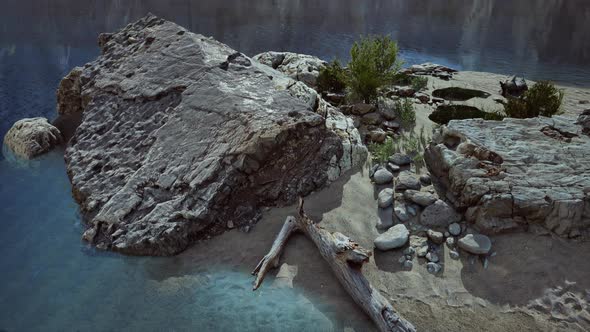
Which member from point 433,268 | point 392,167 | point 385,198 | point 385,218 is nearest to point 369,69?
point 392,167

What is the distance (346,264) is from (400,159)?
13.8 ft

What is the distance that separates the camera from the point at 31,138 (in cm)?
1278

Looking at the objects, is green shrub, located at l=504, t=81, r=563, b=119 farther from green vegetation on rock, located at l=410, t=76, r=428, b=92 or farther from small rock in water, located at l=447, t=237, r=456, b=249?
small rock in water, located at l=447, t=237, r=456, b=249

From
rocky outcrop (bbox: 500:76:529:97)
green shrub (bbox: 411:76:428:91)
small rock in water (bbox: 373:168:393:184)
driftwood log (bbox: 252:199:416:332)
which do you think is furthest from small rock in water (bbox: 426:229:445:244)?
rocky outcrop (bbox: 500:76:529:97)

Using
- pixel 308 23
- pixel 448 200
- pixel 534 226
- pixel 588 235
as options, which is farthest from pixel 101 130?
pixel 308 23

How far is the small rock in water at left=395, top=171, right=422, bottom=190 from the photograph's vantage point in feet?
30.6

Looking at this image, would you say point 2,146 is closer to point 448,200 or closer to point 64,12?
point 448,200

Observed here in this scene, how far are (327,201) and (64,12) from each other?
4057 centimetres

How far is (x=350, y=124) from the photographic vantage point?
1162 cm

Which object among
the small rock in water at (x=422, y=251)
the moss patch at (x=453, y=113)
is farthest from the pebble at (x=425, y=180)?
the moss patch at (x=453, y=113)

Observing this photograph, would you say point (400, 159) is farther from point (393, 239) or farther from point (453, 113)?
point (453, 113)

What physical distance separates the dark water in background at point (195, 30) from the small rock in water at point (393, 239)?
2073mm

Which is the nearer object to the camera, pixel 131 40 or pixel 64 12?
pixel 131 40

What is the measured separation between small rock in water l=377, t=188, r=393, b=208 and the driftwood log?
1.76 meters
